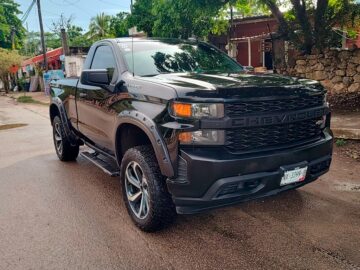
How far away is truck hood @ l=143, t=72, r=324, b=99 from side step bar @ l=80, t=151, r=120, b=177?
1.22 metres

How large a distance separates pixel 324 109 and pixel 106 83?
223 centimetres

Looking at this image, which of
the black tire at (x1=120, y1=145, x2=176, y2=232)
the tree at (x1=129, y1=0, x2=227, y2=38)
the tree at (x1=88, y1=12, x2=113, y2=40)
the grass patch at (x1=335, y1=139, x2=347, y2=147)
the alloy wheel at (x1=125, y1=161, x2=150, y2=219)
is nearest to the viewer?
the black tire at (x1=120, y1=145, x2=176, y2=232)

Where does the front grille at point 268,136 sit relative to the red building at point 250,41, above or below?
below

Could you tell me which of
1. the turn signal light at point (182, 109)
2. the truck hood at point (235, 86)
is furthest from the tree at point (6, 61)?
the turn signal light at point (182, 109)

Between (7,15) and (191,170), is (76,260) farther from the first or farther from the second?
(7,15)

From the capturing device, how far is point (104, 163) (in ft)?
14.8

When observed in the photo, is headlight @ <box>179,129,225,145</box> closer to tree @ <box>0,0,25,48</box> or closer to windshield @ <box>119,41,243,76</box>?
windshield @ <box>119,41,243,76</box>

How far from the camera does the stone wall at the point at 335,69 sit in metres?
8.81

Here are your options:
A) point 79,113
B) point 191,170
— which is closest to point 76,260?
point 191,170

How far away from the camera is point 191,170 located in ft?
8.98

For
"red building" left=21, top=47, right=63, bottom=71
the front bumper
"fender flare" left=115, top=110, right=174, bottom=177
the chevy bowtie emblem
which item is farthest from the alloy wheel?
"red building" left=21, top=47, right=63, bottom=71

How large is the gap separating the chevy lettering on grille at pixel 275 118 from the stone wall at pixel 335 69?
638 centimetres

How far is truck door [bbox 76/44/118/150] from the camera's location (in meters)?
3.92

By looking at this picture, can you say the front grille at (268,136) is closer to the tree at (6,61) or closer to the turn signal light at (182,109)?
the turn signal light at (182,109)
